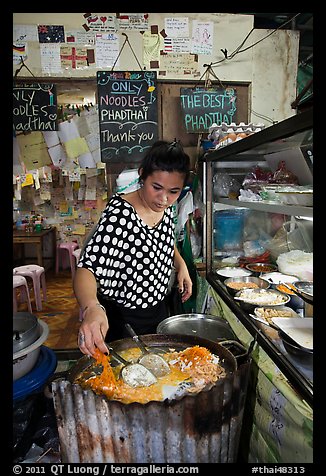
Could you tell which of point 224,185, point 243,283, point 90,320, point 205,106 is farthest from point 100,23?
point 90,320

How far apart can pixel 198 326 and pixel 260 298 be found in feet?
1.38

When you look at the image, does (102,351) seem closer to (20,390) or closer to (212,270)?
(20,390)

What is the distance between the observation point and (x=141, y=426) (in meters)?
1.14

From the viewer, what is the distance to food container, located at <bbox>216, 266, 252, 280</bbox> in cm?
264

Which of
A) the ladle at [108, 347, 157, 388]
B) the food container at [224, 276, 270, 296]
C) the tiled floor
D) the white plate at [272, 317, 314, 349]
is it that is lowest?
the tiled floor

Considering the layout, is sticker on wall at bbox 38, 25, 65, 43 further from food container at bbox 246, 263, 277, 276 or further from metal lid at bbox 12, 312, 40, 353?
metal lid at bbox 12, 312, 40, 353

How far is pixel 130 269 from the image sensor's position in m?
2.04

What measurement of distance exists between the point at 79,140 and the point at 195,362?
3.35 meters

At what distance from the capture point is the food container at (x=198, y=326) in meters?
1.99

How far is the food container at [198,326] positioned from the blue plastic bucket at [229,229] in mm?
1188

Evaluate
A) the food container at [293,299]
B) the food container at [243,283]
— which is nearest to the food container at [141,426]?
the food container at [293,299]

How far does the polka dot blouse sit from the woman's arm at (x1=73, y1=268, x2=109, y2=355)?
16 cm

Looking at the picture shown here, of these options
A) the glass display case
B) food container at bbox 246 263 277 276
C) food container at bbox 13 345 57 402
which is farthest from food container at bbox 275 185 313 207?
food container at bbox 13 345 57 402

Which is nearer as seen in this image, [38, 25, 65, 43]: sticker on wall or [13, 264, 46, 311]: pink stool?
[38, 25, 65, 43]: sticker on wall
